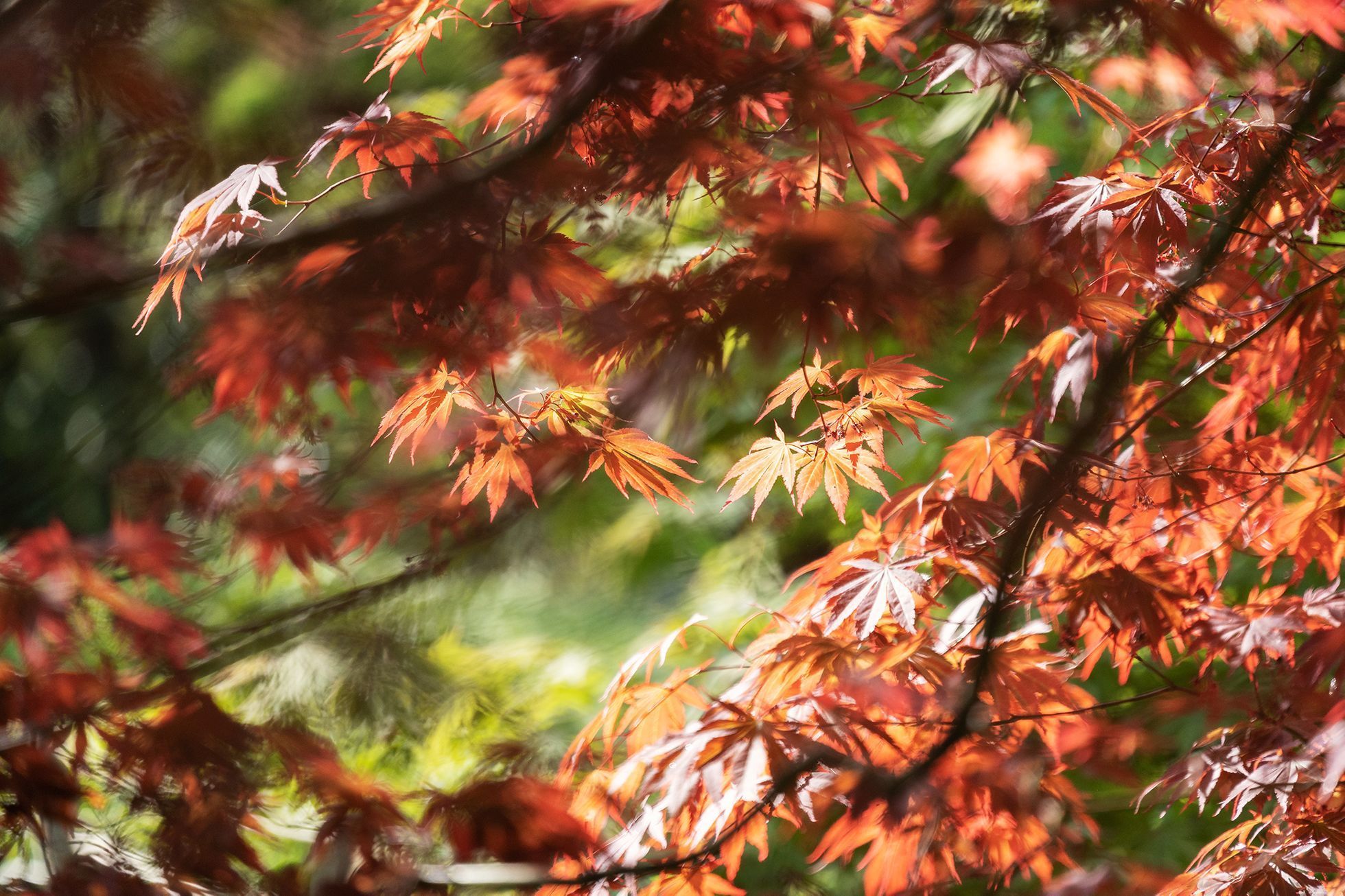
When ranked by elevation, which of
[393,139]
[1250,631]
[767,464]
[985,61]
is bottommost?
[1250,631]

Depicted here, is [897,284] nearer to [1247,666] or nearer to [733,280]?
[733,280]

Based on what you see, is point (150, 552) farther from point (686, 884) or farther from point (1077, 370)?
point (1077, 370)

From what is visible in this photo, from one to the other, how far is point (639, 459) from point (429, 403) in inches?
8.3

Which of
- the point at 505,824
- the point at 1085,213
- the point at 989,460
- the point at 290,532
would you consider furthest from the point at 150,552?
the point at 1085,213

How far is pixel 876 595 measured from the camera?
0.82m

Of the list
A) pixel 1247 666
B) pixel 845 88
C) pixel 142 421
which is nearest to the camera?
pixel 845 88

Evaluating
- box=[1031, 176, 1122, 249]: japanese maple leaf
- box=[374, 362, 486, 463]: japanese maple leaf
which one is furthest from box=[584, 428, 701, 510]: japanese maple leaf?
box=[1031, 176, 1122, 249]: japanese maple leaf

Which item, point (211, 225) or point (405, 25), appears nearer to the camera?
point (211, 225)

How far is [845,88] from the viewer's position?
752mm

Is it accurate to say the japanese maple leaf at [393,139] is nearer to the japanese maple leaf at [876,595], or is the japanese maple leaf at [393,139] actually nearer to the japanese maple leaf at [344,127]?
the japanese maple leaf at [344,127]

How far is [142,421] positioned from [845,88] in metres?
1.10

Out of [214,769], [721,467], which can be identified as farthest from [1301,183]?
[721,467]

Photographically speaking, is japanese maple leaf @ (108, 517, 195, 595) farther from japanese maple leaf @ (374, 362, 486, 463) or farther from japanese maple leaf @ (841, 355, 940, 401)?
japanese maple leaf @ (841, 355, 940, 401)

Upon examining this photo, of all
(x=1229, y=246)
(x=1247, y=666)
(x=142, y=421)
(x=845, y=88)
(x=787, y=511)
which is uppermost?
(x=845, y=88)
